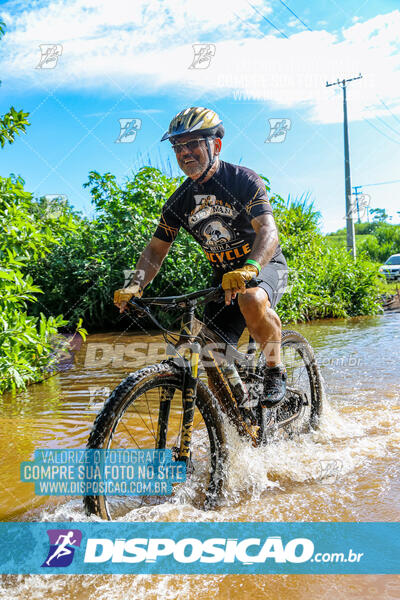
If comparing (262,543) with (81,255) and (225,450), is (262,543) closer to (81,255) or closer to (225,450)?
(225,450)

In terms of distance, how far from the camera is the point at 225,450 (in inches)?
117

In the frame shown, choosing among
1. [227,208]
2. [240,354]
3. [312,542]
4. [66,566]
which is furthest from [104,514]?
[227,208]

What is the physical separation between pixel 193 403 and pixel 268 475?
3.17 ft

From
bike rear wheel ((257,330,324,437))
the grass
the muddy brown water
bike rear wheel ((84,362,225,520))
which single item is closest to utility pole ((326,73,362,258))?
the grass

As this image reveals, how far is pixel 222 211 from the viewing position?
335 cm

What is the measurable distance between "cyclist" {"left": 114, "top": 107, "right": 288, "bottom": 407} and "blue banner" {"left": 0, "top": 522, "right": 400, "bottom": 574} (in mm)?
1010

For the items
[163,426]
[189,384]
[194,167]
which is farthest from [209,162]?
[163,426]

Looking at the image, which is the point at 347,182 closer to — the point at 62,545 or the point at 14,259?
the point at 14,259

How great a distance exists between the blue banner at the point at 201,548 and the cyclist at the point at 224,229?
1010 millimetres

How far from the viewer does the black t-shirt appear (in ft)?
10.7

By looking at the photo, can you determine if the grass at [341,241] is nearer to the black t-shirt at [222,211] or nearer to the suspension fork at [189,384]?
the black t-shirt at [222,211]

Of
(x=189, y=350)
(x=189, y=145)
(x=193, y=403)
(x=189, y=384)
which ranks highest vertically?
(x=189, y=145)

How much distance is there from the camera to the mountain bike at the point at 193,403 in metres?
2.47

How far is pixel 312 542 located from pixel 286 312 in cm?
761
